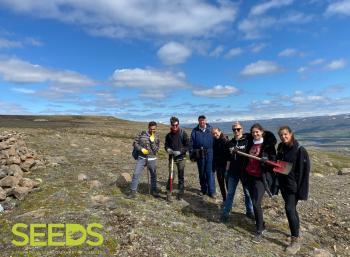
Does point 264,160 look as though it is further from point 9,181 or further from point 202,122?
point 9,181

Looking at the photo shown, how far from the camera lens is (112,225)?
12.3 meters

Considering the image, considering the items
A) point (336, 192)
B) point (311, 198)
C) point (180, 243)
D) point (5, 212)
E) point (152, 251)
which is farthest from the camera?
point (336, 192)

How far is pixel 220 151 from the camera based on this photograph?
15.5 meters

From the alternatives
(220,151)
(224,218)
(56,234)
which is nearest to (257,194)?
(224,218)

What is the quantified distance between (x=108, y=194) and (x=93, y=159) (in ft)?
35.3

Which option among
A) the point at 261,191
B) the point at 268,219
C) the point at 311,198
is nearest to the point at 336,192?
the point at 311,198

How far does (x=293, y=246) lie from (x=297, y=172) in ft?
7.73

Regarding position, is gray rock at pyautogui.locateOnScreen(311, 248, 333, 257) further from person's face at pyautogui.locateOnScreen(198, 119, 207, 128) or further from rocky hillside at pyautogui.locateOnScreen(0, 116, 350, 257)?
person's face at pyautogui.locateOnScreen(198, 119, 207, 128)

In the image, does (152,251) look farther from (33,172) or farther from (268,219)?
(33,172)

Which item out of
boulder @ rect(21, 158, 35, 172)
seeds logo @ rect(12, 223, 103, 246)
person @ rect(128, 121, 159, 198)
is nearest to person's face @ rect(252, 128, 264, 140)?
person @ rect(128, 121, 159, 198)

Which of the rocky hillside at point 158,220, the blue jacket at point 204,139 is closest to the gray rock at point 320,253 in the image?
the rocky hillside at point 158,220

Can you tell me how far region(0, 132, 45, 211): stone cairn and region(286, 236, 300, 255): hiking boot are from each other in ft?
33.8

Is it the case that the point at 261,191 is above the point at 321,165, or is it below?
above

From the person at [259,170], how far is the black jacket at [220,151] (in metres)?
2.92
